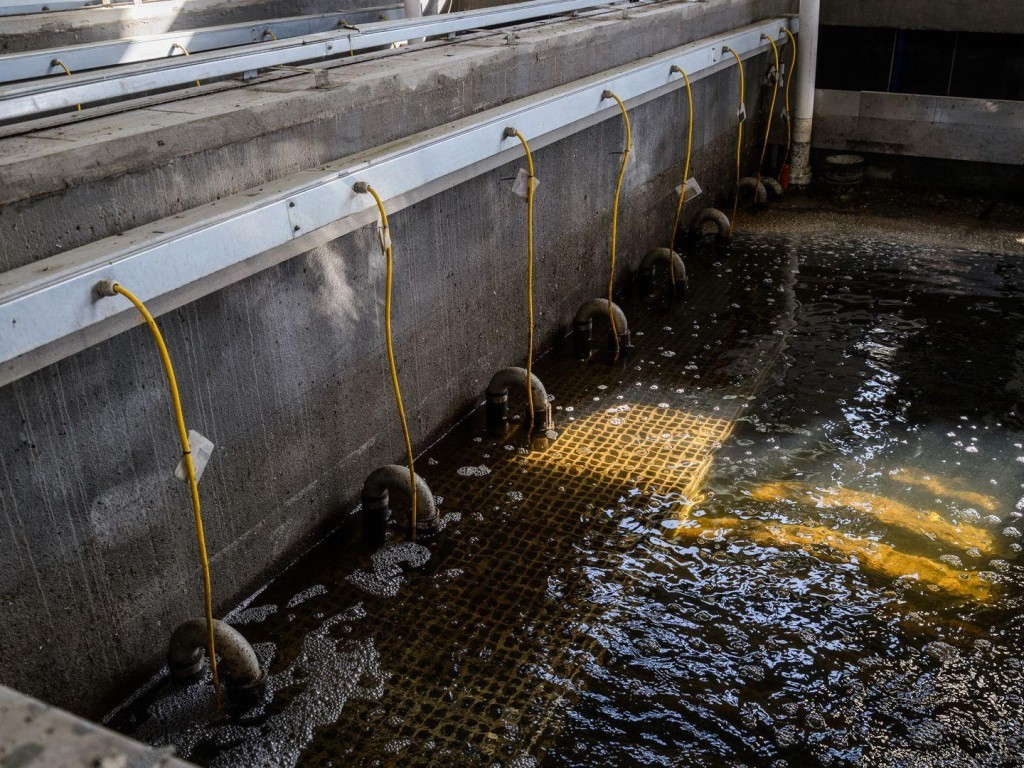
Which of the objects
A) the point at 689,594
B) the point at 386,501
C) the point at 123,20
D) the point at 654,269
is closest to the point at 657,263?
the point at 654,269

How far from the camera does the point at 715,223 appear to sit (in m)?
8.74

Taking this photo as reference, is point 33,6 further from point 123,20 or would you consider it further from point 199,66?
point 199,66

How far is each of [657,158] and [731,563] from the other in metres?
4.47

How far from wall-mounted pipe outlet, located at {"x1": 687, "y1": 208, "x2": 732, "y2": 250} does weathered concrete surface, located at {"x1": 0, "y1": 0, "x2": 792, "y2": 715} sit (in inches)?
99.4

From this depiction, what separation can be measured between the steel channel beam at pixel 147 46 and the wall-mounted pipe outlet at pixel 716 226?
3972 millimetres

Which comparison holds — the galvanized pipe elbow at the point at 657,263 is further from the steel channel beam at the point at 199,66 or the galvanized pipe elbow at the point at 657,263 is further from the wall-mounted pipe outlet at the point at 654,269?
the steel channel beam at the point at 199,66

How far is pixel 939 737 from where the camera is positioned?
3434 millimetres

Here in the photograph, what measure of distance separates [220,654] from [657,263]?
5200 millimetres

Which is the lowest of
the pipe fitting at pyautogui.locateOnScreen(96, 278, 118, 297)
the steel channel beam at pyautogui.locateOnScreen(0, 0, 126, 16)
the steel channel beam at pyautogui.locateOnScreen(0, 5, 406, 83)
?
the pipe fitting at pyautogui.locateOnScreen(96, 278, 118, 297)

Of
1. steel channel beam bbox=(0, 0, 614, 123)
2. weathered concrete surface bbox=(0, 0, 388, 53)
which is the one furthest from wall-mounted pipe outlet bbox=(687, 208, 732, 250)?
weathered concrete surface bbox=(0, 0, 388, 53)

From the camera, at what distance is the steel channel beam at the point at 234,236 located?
2793 mm

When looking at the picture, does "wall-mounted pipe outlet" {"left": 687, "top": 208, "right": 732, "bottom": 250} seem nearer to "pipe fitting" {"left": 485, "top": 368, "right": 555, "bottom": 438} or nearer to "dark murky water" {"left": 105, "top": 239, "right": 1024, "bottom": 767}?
"dark murky water" {"left": 105, "top": 239, "right": 1024, "bottom": 767}

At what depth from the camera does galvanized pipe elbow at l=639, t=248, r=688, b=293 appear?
7582 millimetres

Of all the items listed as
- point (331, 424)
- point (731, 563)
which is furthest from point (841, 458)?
point (331, 424)
